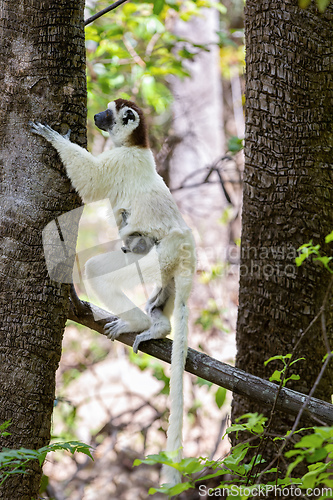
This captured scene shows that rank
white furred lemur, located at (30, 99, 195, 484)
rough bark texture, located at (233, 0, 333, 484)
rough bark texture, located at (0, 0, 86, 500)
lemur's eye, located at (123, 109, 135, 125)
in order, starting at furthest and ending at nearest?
lemur's eye, located at (123, 109, 135, 125), rough bark texture, located at (233, 0, 333, 484), white furred lemur, located at (30, 99, 195, 484), rough bark texture, located at (0, 0, 86, 500)

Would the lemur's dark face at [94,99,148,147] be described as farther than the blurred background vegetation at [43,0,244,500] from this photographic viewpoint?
No

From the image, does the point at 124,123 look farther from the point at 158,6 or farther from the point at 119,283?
the point at 158,6

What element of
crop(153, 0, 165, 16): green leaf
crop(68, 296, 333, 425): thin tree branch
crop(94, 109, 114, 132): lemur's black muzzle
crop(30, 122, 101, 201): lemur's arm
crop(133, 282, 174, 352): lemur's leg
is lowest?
crop(68, 296, 333, 425): thin tree branch

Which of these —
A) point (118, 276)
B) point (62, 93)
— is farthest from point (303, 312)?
point (62, 93)

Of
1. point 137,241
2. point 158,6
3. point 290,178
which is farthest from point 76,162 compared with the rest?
point 158,6

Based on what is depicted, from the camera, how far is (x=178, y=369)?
2.70 metres

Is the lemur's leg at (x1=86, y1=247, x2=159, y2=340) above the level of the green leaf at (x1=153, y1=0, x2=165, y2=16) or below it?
below

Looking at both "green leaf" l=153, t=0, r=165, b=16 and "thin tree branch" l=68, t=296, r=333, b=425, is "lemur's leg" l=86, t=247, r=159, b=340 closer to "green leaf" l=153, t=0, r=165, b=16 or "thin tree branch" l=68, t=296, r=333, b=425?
"thin tree branch" l=68, t=296, r=333, b=425

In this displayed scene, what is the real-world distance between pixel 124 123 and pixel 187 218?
191 inches

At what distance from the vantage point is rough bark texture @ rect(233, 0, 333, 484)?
11.0 feet

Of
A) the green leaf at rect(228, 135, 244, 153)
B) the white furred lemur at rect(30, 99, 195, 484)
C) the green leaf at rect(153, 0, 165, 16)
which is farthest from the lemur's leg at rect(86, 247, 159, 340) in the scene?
the green leaf at rect(153, 0, 165, 16)

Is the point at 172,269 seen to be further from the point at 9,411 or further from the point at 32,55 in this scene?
the point at 32,55

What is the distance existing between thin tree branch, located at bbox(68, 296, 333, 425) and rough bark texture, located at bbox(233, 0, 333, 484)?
584 millimetres

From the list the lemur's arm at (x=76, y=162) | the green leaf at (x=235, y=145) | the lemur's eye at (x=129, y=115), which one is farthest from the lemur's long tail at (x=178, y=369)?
the green leaf at (x=235, y=145)
